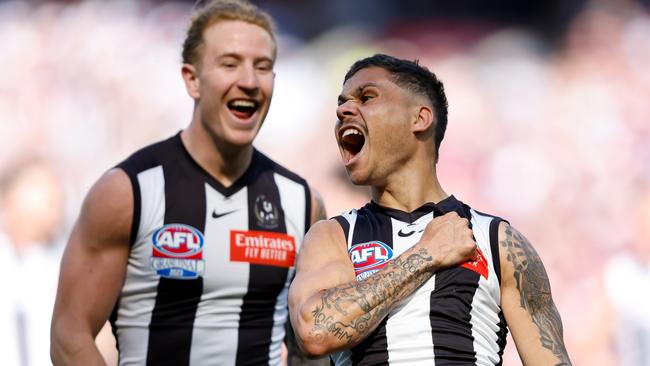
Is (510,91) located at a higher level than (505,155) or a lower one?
higher

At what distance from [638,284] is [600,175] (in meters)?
1.19

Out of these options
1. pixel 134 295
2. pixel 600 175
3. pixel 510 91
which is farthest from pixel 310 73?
pixel 134 295

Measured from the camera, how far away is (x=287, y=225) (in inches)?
167

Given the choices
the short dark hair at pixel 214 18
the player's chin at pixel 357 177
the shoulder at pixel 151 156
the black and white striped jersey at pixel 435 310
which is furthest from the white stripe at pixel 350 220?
the short dark hair at pixel 214 18

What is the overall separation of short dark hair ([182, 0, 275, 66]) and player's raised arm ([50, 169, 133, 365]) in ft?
2.78

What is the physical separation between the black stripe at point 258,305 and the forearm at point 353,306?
1170 millimetres

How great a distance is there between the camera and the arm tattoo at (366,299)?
281cm

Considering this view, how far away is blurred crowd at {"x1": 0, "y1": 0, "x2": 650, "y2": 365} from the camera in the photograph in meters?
9.02

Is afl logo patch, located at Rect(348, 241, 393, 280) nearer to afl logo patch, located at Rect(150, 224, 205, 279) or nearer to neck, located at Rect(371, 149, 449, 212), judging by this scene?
neck, located at Rect(371, 149, 449, 212)

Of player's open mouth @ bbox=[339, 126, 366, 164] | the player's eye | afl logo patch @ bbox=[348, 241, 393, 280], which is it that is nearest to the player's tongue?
player's open mouth @ bbox=[339, 126, 366, 164]

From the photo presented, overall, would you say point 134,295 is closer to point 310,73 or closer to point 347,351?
point 347,351

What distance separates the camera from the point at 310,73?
974 centimetres

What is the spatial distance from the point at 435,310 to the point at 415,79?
2.97ft

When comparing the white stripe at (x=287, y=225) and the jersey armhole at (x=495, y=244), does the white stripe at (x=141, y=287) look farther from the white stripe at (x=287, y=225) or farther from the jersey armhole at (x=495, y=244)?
the jersey armhole at (x=495, y=244)
